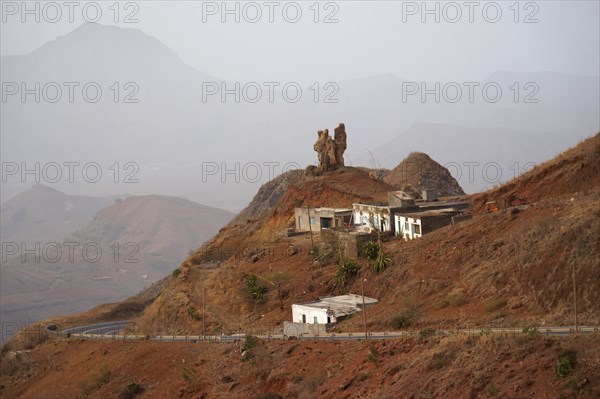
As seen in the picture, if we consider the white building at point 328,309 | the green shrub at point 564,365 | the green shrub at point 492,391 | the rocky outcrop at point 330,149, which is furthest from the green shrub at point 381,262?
the rocky outcrop at point 330,149

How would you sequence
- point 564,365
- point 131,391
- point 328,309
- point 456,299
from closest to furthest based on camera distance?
1. point 564,365
2. point 456,299
3. point 328,309
4. point 131,391

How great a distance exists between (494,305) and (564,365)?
1023 cm

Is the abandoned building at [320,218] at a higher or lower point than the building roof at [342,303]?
higher

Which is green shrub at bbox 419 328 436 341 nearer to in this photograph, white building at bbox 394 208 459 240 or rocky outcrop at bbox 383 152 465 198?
white building at bbox 394 208 459 240

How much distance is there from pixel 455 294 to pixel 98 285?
120590 millimetres

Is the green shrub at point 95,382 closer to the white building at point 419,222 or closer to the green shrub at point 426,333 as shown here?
the white building at point 419,222

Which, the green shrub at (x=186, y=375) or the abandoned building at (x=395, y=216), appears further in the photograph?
the abandoned building at (x=395, y=216)

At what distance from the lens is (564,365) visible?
89.8ft

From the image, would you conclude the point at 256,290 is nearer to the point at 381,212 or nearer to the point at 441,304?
the point at 381,212

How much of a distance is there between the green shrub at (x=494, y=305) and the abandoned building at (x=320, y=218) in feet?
63.2

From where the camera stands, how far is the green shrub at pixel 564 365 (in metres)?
27.2

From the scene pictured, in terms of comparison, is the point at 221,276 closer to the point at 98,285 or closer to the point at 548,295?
the point at 548,295

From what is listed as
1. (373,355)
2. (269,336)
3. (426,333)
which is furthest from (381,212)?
(373,355)

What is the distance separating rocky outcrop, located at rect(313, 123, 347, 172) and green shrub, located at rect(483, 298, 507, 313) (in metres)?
31.5
